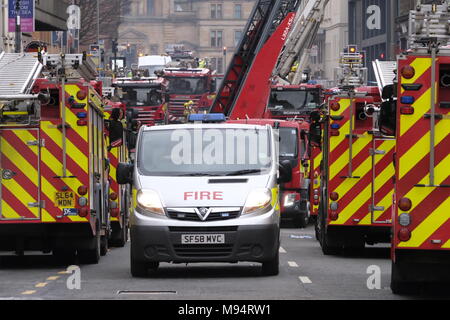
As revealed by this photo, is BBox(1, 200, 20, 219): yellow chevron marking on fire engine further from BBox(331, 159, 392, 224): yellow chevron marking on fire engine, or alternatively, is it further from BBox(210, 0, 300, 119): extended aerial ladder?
BBox(210, 0, 300, 119): extended aerial ladder

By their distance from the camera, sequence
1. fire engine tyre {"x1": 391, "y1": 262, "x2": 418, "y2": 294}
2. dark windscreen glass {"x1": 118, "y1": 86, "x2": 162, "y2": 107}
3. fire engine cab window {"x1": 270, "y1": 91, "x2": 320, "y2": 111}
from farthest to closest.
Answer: dark windscreen glass {"x1": 118, "y1": 86, "x2": 162, "y2": 107} → fire engine cab window {"x1": 270, "y1": 91, "x2": 320, "y2": 111} → fire engine tyre {"x1": 391, "y1": 262, "x2": 418, "y2": 294}

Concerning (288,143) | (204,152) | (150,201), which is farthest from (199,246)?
(288,143)

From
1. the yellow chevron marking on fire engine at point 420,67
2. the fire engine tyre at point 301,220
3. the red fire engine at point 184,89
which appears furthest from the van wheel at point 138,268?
the red fire engine at point 184,89

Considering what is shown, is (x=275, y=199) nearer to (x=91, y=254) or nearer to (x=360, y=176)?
(x=91, y=254)

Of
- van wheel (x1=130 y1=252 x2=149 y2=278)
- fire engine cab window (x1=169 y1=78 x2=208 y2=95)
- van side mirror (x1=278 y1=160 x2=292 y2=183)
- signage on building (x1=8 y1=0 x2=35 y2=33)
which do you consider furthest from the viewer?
fire engine cab window (x1=169 y1=78 x2=208 y2=95)

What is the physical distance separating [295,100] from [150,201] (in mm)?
29038

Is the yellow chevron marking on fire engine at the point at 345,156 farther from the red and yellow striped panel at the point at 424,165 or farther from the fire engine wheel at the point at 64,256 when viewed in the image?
the red and yellow striped panel at the point at 424,165

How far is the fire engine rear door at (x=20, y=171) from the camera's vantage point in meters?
20.2

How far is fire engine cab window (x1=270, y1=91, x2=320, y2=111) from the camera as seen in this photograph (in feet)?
153

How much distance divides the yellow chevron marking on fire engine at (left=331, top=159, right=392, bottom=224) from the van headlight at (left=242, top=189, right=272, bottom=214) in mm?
4686

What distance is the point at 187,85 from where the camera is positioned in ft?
261

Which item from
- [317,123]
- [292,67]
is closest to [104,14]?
[292,67]

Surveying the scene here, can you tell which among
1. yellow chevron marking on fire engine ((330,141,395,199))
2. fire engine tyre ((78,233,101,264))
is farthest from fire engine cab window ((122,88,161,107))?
fire engine tyre ((78,233,101,264))
